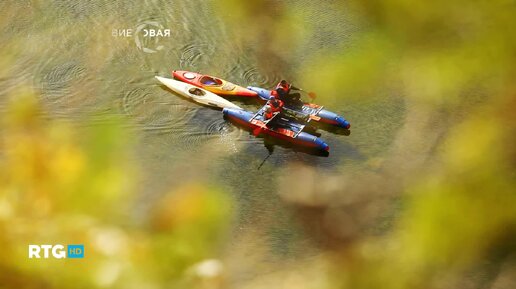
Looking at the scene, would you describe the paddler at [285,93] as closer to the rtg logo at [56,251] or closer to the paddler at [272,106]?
the paddler at [272,106]

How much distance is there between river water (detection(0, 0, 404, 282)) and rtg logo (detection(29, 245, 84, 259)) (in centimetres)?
244

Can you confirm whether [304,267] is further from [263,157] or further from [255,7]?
[255,7]

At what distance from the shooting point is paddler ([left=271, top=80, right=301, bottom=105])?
21.3 meters

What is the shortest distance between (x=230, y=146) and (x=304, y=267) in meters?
5.65

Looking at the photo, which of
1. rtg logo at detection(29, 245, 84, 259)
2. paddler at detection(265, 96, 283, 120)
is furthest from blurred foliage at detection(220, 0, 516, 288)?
rtg logo at detection(29, 245, 84, 259)

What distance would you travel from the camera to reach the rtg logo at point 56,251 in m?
16.8

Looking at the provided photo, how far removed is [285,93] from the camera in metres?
21.5

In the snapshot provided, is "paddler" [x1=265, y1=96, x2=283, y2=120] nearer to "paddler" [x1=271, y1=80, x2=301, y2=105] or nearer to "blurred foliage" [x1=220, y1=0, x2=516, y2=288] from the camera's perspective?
"paddler" [x1=271, y1=80, x2=301, y2=105]

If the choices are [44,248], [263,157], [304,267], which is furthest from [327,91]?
[44,248]

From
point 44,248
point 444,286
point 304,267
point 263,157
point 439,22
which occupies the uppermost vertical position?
point 439,22

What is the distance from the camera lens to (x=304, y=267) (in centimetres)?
1697

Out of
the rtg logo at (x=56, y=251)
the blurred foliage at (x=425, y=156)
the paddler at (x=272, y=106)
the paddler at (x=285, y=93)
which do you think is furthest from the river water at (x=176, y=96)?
the rtg logo at (x=56, y=251)

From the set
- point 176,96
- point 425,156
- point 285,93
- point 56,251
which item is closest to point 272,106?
point 285,93

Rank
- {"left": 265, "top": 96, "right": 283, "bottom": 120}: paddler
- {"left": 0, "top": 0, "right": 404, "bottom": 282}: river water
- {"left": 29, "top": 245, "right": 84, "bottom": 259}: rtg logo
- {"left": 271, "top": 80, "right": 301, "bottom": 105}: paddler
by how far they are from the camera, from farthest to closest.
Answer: {"left": 271, "top": 80, "right": 301, "bottom": 105}: paddler, {"left": 265, "top": 96, "right": 283, "bottom": 120}: paddler, {"left": 0, "top": 0, "right": 404, "bottom": 282}: river water, {"left": 29, "top": 245, "right": 84, "bottom": 259}: rtg logo
